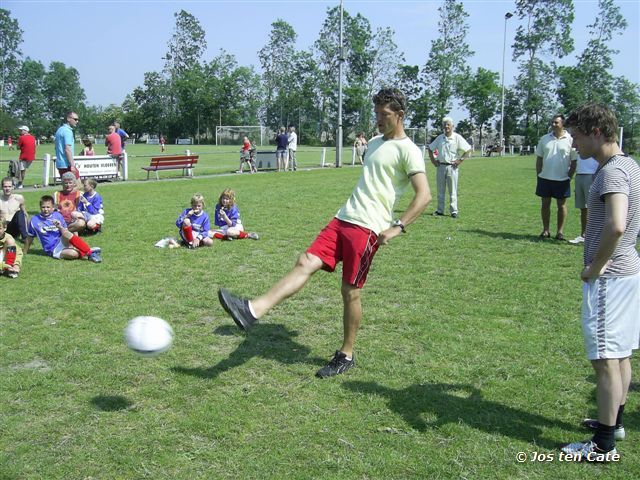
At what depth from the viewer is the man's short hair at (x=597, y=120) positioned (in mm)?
3160

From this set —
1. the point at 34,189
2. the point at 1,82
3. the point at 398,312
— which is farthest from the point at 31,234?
the point at 1,82

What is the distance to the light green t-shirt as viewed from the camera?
427 centimetres

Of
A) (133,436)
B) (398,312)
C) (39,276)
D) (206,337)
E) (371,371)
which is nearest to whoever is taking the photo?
(133,436)

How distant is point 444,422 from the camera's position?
3.69 m

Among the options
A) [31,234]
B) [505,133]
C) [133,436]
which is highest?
[505,133]

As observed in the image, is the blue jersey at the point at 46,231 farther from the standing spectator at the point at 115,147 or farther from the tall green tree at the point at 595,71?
the tall green tree at the point at 595,71

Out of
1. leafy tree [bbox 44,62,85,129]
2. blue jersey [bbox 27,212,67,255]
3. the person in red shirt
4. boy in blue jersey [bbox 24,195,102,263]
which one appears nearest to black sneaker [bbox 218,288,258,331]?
boy in blue jersey [bbox 24,195,102,263]

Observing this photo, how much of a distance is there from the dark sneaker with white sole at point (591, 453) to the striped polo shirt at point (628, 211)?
102 centimetres

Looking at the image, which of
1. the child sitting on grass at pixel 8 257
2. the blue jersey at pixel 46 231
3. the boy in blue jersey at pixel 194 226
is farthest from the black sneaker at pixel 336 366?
the blue jersey at pixel 46 231

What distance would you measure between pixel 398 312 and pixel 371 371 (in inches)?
61.1

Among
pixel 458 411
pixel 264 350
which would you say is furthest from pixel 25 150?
pixel 458 411

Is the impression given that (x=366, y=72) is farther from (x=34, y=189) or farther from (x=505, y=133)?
(x=34, y=189)

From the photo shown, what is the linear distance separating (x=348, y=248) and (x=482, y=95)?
80914mm

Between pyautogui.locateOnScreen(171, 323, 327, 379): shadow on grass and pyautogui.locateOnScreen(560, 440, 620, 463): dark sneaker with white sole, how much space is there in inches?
80.4
